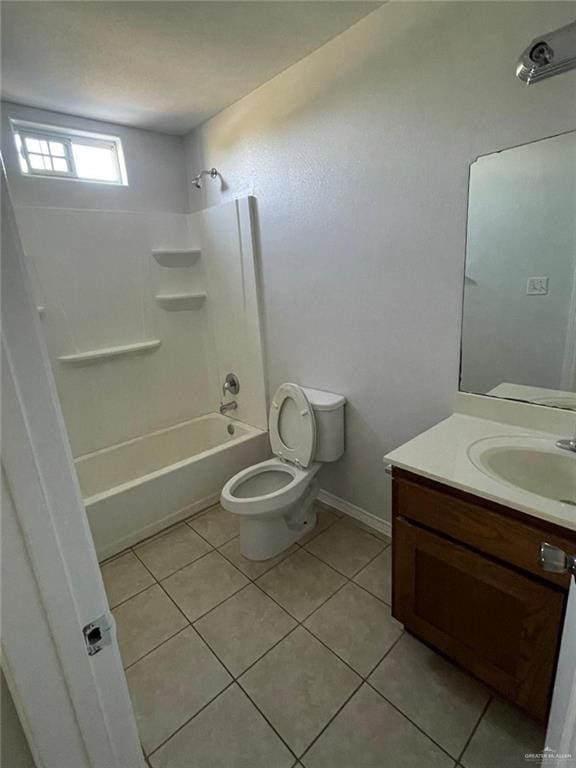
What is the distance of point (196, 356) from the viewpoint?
3.07m

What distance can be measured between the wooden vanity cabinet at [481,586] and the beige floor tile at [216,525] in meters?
1.14

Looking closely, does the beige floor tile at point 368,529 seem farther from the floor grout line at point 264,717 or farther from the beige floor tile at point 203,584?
the floor grout line at point 264,717

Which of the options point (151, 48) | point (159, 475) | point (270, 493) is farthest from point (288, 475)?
point (151, 48)

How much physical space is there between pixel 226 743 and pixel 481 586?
3.20 ft

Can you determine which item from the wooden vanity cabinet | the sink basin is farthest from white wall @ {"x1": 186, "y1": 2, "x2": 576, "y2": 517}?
the wooden vanity cabinet

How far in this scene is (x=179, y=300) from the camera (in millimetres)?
2867

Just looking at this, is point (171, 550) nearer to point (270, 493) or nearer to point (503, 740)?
point (270, 493)

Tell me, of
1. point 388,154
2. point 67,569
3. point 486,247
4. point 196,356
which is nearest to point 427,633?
point 67,569

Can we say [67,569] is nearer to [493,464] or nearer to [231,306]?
[493,464]

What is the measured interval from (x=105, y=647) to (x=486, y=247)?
1.70 meters

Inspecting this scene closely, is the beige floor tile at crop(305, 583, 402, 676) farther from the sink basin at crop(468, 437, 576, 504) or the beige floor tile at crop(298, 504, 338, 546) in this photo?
the sink basin at crop(468, 437, 576, 504)

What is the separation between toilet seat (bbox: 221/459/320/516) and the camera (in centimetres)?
185

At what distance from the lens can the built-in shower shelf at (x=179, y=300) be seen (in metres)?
2.79

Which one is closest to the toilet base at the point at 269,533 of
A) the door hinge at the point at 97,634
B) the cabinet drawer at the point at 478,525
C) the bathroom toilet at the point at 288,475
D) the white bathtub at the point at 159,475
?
the bathroom toilet at the point at 288,475
